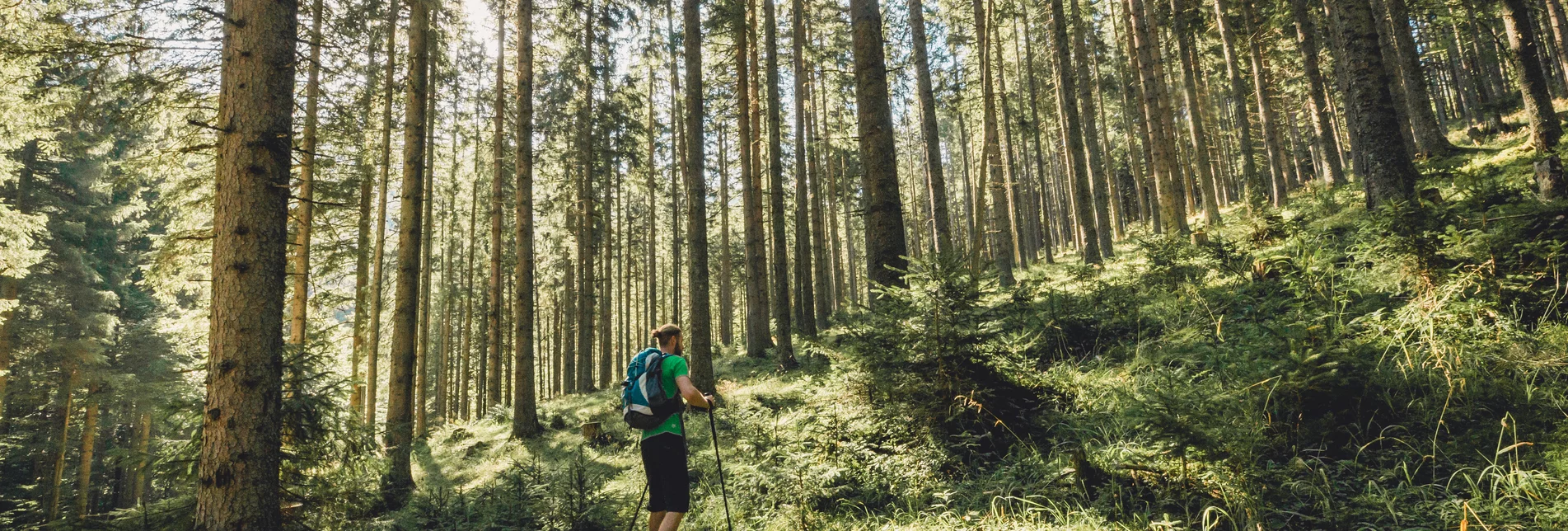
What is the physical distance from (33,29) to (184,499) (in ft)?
22.4

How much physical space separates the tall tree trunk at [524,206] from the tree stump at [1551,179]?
1340 centimetres

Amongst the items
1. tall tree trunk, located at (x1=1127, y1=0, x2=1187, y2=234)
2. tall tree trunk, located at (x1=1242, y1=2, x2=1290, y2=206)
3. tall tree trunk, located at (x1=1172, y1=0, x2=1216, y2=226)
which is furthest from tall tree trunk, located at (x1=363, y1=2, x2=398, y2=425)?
tall tree trunk, located at (x1=1242, y1=2, x2=1290, y2=206)

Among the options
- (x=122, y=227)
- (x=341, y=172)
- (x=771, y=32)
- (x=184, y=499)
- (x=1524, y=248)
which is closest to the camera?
(x=1524, y=248)

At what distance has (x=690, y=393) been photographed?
4633mm

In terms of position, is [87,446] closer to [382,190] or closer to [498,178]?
[382,190]

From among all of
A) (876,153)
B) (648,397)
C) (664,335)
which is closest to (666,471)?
(648,397)

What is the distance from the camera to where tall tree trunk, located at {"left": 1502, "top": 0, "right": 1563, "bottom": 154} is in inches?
332

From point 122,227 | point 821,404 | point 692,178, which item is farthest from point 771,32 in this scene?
point 122,227

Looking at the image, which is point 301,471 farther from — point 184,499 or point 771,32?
point 771,32

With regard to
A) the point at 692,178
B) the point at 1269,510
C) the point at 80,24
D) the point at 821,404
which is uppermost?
the point at 80,24

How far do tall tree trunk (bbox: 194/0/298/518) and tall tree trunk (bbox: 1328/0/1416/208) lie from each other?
11176 millimetres

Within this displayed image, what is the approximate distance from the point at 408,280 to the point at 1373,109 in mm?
13623

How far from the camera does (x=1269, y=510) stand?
3.65 meters

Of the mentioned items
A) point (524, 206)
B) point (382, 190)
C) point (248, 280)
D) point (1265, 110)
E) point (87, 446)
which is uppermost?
point (1265, 110)
